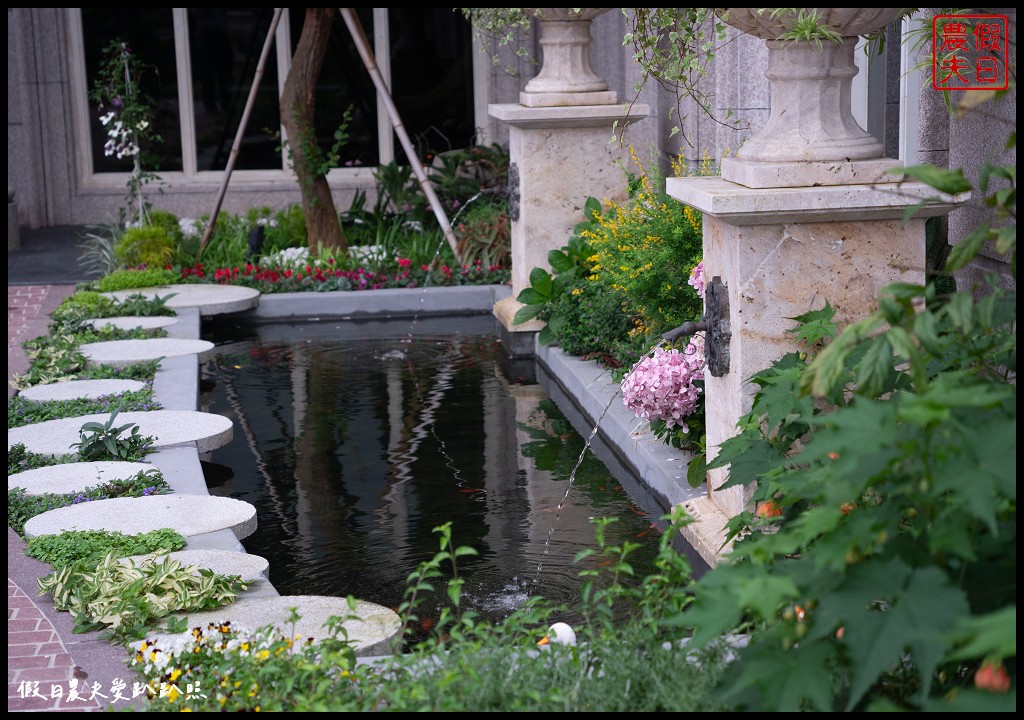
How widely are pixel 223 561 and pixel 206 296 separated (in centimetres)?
606

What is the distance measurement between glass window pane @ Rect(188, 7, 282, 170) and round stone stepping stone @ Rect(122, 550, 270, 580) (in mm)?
11310

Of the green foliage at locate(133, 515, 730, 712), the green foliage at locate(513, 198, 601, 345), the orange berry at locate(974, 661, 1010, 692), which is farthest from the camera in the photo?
the green foliage at locate(513, 198, 601, 345)

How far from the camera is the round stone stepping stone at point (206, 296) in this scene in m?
10.1

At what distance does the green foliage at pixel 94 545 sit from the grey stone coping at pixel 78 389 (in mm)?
2493

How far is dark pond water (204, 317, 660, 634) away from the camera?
5.04m

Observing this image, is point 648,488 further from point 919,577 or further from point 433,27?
point 433,27

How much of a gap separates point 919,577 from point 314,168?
386 inches

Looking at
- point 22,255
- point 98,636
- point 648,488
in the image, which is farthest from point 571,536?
point 22,255

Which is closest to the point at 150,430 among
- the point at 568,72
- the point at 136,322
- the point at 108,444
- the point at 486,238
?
the point at 108,444

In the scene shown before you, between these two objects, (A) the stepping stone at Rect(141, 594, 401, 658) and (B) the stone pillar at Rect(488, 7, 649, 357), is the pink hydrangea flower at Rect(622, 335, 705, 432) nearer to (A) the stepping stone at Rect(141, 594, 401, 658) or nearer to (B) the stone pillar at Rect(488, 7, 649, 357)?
(A) the stepping stone at Rect(141, 594, 401, 658)

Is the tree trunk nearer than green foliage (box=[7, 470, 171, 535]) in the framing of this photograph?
No

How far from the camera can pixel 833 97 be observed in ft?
14.7

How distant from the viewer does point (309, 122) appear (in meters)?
11.7

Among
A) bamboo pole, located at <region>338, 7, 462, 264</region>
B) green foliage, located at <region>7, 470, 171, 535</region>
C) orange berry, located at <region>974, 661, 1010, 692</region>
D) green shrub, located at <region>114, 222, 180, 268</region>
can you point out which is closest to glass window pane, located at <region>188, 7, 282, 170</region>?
green shrub, located at <region>114, 222, 180, 268</region>
